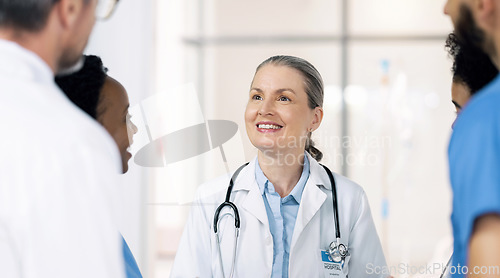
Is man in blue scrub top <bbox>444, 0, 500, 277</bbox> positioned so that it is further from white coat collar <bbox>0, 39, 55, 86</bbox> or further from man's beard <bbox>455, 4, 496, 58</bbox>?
white coat collar <bbox>0, 39, 55, 86</bbox>

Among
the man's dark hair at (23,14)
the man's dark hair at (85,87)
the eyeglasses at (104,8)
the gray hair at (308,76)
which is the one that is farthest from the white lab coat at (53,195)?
the gray hair at (308,76)

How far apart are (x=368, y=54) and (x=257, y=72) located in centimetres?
144

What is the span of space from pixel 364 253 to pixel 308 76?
1.33 feet

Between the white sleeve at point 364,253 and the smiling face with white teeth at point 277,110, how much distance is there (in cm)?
23

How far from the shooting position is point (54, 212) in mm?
521

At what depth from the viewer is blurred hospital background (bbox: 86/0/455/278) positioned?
1.33 metres

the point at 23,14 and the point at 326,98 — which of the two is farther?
the point at 326,98

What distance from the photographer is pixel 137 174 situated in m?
1.34

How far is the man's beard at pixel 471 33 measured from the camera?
2.27 feet

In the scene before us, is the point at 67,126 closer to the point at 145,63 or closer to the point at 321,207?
the point at 321,207

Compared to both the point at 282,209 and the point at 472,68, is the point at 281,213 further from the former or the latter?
the point at 472,68

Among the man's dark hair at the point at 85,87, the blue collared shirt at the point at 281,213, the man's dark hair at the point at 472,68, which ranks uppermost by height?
the man's dark hair at the point at 472,68

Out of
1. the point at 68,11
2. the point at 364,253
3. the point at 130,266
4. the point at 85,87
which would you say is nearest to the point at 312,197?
the point at 364,253

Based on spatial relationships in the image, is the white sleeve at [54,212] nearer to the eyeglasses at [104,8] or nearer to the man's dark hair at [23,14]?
the man's dark hair at [23,14]
